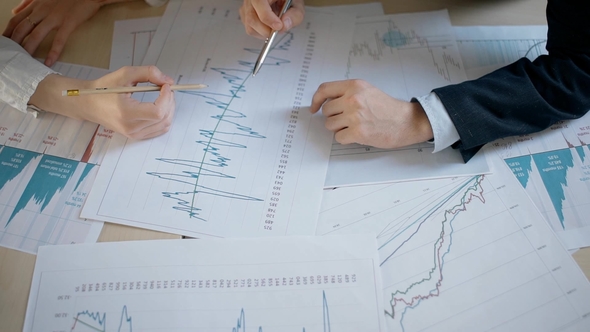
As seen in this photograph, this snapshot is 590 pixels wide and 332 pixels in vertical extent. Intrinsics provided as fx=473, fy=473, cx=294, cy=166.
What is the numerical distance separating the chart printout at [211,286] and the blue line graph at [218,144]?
2.8 inches

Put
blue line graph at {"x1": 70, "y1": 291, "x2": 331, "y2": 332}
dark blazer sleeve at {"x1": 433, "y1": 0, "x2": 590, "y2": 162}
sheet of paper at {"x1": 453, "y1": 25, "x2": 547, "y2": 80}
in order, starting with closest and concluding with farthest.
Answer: blue line graph at {"x1": 70, "y1": 291, "x2": 331, "y2": 332} < dark blazer sleeve at {"x1": 433, "y1": 0, "x2": 590, "y2": 162} < sheet of paper at {"x1": 453, "y1": 25, "x2": 547, "y2": 80}

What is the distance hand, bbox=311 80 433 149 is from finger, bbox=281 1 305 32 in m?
0.16

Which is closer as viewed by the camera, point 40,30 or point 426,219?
point 426,219

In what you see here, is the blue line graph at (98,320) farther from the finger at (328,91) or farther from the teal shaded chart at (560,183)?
the teal shaded chart at (560,183)

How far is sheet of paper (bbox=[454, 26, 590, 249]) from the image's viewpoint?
2.15 ft

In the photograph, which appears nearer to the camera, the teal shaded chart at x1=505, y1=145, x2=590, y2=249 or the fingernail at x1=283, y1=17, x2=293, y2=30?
the teal shaded chart at x1=505, y1=145, x2=590, y2=249

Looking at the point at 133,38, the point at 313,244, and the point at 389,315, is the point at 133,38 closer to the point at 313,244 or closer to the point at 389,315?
the point at 313,244

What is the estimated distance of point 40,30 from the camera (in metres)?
0.86

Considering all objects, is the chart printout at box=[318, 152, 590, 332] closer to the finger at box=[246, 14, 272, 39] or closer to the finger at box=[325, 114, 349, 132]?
the finger at box=[325, 114, 349, 132]

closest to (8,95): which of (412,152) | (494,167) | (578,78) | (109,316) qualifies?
(109,316)

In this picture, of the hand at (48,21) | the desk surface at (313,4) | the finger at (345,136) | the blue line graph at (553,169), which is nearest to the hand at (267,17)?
the desk surface at (313,4)

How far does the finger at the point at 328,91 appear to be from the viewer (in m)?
0.73

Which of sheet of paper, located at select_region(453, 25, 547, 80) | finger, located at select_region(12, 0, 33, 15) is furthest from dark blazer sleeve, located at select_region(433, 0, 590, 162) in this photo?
finger, located at select_region(12, 0, 33, 15)

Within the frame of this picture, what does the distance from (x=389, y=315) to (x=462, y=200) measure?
201 millimetres
